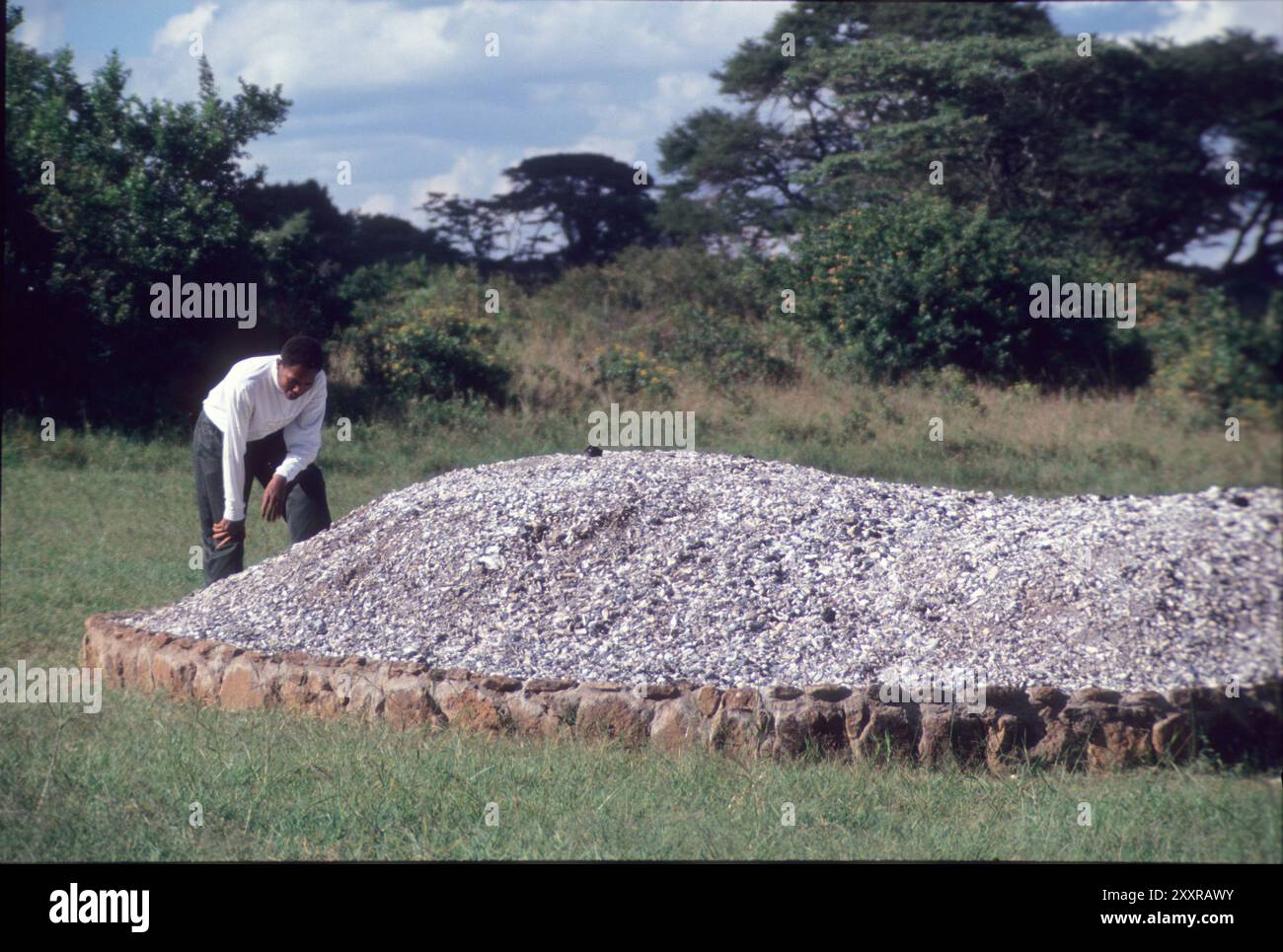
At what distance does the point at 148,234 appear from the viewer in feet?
39.8

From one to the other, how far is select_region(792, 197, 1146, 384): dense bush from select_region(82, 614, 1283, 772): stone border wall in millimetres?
2253

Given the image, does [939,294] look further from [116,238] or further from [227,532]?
[116,238]

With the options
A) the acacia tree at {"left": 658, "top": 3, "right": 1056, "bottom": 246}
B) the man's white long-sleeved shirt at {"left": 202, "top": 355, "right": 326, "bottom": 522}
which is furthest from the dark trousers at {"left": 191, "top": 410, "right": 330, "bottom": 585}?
the acacia tree at {"left": 658, "top": 3, "right": 1056, "bottom": 246}

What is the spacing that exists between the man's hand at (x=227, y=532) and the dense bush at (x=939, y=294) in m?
4.50

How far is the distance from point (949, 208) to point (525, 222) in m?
13.6

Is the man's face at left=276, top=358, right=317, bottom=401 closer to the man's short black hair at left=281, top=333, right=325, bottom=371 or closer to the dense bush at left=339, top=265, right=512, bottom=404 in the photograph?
the man's short black hair at left=281, top=333, right=325, bottom=371

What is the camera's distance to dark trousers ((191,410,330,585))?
22.0 ft

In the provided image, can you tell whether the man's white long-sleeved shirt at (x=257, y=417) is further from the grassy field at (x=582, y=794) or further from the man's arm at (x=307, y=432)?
the grassy field at (x=582, y=794)

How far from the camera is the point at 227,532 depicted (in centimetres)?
651

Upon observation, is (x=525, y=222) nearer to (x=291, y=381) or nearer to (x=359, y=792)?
(x=291, y=381)

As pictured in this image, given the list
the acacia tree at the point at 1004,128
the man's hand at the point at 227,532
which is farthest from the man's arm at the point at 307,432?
the acacia tree at the point at 1004,128

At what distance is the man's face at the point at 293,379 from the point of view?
6.38 m
